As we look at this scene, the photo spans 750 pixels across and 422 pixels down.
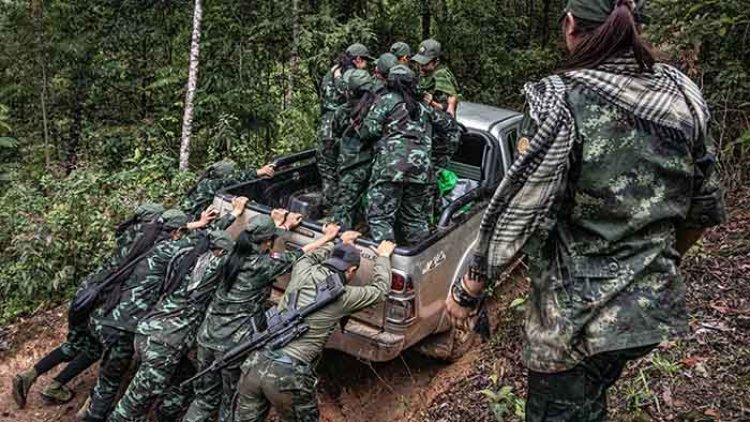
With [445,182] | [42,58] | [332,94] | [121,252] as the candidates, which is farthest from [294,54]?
[121,252]

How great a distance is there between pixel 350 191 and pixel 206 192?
4.40 feet

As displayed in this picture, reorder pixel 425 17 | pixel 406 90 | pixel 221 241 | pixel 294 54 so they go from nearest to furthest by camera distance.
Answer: pixel 221 241, pixel 406 90, pixel 294 54, pixel 425 17

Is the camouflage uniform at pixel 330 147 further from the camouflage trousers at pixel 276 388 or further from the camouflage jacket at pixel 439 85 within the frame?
the camouflage trousers at pixel 276 388

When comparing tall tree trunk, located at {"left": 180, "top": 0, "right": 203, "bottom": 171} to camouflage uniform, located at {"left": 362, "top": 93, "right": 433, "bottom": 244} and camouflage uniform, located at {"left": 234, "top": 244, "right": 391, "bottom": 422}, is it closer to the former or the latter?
camouflage uniform, located at {"left": 362, "top": 93, "right": 433, "bottom": 244}

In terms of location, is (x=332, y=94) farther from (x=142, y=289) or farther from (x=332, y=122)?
(x=142, y=289)

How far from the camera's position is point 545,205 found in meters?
2.01

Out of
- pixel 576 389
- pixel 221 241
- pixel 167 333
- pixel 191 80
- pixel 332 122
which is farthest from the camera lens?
pixel 191 80

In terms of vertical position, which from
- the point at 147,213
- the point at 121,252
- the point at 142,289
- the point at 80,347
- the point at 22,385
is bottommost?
the point at 22,385

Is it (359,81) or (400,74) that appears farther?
(359,81)

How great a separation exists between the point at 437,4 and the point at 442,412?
896 cm

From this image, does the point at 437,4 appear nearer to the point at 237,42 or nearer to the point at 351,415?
the point at 237,42

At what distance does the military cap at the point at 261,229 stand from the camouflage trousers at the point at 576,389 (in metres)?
2.89

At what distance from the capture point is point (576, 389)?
215cm

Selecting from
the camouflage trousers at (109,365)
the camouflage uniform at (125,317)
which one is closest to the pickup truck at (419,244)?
the camouflage uniform at (125,317)
